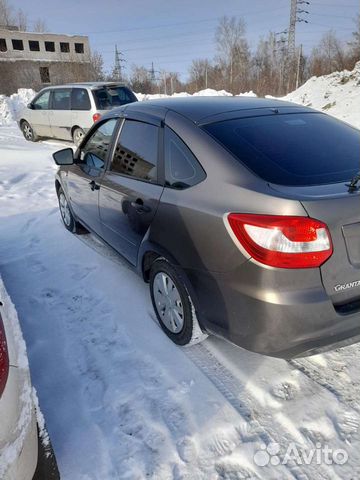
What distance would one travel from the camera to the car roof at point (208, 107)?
271 centimetres

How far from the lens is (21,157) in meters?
9.46

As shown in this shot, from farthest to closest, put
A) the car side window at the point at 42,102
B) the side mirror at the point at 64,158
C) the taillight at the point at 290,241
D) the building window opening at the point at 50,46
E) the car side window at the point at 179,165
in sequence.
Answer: the building window opening at the point at 50,46 → the car side window at the point at 42,102 → the side mirror at the point at 64,158 → the car side window at the point at 179,165 → the taillight at the point at 290,241

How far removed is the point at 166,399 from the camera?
2.36 m

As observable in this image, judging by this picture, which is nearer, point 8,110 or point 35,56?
point 8,110

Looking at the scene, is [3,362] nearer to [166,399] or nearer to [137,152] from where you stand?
[166,399]

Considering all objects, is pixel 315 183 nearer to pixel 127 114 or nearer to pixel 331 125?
pixel 331 125

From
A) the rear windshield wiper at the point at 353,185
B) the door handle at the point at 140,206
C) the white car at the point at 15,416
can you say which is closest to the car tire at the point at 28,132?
the door handle at the point at 140,206

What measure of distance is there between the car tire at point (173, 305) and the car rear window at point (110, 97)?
8.43 meters

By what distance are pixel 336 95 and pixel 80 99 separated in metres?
14.9

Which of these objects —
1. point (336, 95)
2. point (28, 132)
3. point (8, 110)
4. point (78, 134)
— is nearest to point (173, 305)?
point (78, 134)

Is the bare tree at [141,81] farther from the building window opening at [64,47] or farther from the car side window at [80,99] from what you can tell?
the car side window at [80,99]

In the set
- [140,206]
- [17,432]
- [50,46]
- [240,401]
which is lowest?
[240,401]

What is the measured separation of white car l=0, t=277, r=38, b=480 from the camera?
56.0 inches

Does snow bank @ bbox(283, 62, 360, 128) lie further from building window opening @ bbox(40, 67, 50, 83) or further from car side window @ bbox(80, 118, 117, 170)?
building window opening @ bbox(40, 67, 50, 83)
